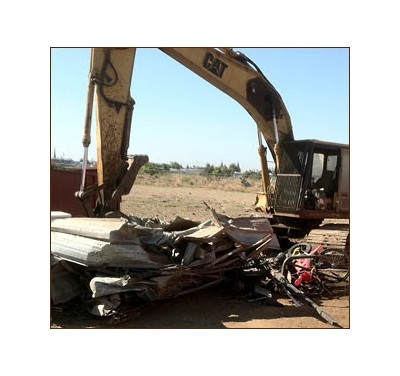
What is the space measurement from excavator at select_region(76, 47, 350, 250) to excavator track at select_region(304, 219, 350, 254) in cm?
1

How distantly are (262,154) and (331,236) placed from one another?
219 centimetres

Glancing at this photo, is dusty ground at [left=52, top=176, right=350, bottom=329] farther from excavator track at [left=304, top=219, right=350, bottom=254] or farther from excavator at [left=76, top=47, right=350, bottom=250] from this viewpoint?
excavator at [left=76, top=47, right=350, bottom=250]

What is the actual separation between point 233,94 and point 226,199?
15.5 metres

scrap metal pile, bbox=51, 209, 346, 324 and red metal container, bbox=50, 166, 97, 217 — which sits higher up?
red metal container, bbox=50, 166, 97, 217

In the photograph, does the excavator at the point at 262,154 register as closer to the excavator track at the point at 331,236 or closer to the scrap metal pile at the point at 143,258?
the excavator track at the point at 331,236

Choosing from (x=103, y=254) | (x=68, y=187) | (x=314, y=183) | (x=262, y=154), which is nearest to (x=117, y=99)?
(x=68, y=187)

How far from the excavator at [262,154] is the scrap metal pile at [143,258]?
95cm

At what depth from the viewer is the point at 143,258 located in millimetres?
5262

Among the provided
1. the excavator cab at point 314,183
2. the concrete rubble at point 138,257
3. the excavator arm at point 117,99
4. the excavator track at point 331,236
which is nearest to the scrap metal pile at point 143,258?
the concrete rubble at point 138,257

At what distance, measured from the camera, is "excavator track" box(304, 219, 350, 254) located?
7.48m

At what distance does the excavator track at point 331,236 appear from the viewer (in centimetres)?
748

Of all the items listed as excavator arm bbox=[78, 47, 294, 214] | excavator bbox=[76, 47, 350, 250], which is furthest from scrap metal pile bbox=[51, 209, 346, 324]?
excavator bbox=[76, 47, 350, 250]
